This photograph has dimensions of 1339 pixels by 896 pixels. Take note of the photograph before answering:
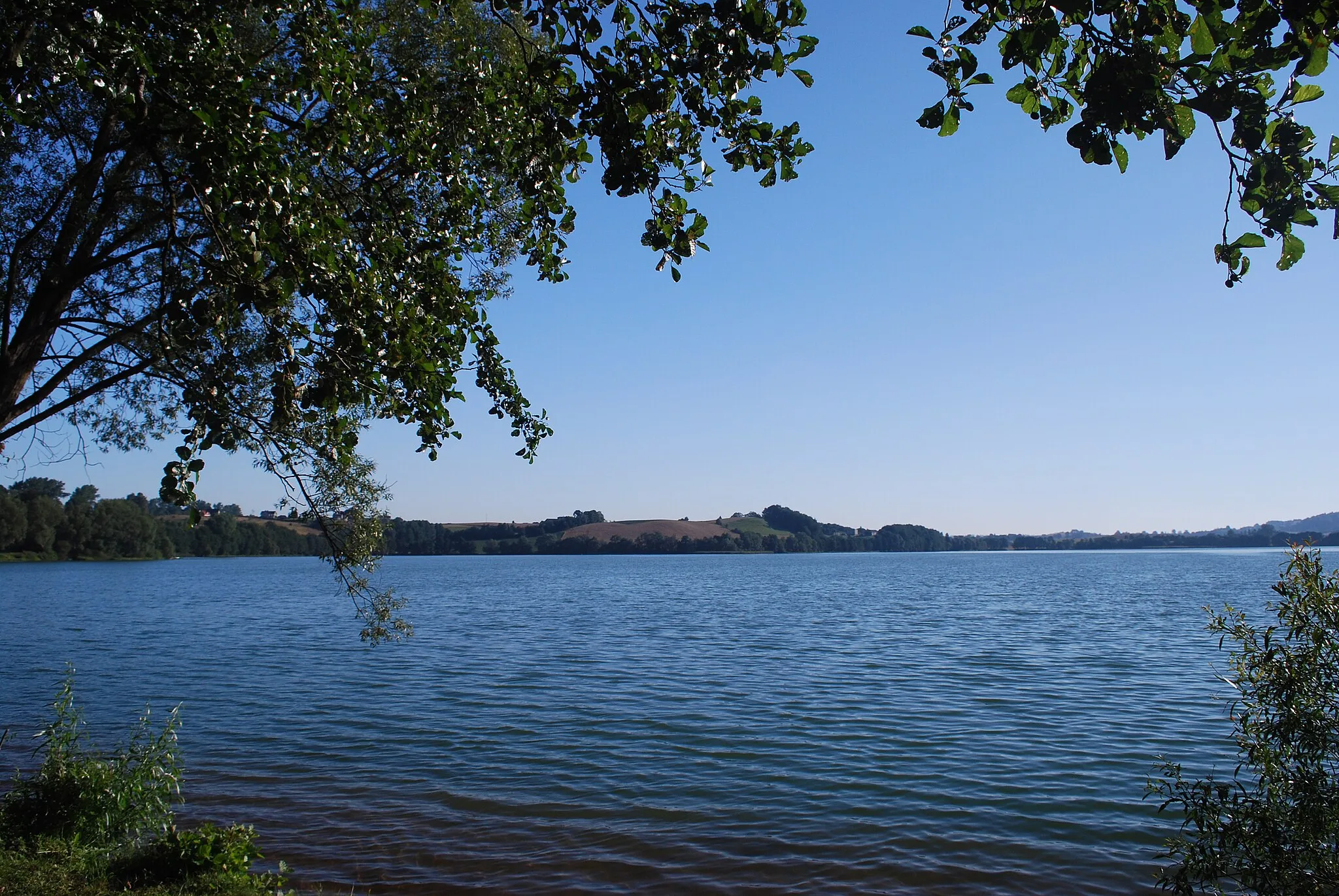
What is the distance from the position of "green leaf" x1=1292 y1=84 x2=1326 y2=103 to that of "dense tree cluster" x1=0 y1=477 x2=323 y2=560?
10574 centimetres

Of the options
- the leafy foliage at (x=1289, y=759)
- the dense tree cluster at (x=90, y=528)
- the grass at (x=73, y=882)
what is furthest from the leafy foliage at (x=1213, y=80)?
the dense tree cluster at (x=90, y=528)

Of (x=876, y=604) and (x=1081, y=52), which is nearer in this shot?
(x=1081, y=52)

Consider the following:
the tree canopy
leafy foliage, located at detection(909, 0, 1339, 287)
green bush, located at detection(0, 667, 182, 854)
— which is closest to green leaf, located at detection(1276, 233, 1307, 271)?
leafy foliage, located at detection(909, 0, 1339, 287)

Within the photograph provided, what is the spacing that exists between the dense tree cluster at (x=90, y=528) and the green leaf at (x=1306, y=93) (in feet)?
347

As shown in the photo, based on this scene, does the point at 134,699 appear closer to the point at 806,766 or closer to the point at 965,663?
the point at 806,766

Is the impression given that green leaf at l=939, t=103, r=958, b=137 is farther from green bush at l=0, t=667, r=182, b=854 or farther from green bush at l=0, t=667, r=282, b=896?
green bush at l=0, t=667, r=182, b=854

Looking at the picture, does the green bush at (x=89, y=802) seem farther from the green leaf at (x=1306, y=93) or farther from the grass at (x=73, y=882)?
the green leaf at (x=1306, y=93)

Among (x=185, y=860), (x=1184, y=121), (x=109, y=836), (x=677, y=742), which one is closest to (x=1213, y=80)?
(x=1184, y=121)

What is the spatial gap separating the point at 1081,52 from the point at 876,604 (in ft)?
174

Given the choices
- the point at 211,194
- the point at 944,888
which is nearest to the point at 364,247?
the point at 211,194

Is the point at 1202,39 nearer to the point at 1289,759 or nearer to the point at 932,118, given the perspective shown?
the point at 932,118

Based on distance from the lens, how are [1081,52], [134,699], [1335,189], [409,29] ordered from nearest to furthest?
[1335,189] → [1081,52] → [409,29] → [134,699]

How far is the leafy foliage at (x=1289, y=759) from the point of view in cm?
709

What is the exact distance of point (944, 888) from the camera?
36.0 feet
